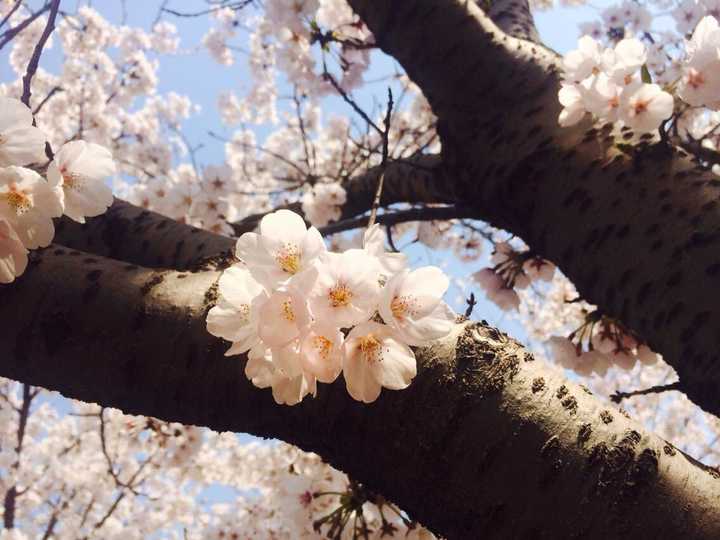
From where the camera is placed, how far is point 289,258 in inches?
33.6

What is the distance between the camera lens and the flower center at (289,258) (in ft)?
2.76

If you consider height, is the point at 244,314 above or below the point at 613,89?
below

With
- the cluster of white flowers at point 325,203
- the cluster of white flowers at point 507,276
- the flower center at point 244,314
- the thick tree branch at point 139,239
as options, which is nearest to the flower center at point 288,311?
the flower center at point 244,314

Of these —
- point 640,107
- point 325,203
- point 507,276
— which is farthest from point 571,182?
point 325,203

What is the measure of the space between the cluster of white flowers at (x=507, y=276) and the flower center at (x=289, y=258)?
5.50 feet

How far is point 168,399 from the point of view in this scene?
976 mm

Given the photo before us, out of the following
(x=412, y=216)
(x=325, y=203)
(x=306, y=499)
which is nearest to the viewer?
(x=306, y=499)

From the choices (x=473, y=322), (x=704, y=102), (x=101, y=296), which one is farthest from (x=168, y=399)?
(x=704, y=102)

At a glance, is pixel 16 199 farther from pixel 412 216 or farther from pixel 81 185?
pixel 412 216

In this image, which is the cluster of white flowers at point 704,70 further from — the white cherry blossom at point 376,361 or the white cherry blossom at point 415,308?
the white cherry blossom at point 376,361

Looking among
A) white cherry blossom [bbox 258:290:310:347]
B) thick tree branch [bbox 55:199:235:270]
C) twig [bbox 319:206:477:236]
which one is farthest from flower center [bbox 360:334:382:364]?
twig [bbox 319:206:477:236]

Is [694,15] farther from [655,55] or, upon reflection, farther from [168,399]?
[168,399]

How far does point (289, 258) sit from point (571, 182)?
3.55 feet

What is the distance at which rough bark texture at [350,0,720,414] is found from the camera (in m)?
1.31
